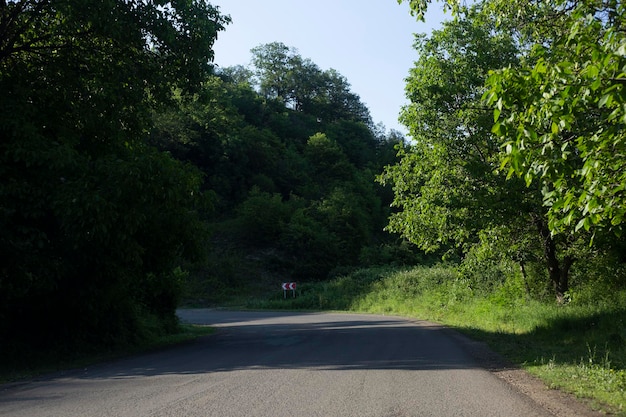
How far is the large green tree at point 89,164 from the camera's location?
11.8 metres

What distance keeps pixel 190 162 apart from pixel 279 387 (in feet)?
30.4

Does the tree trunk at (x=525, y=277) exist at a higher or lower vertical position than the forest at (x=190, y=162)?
lower

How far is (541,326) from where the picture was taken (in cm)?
1761

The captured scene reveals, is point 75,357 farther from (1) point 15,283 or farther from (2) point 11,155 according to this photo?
(2) point 11,155

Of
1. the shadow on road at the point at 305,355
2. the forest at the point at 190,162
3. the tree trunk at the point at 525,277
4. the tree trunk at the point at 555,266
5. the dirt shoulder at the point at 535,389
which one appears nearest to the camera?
the forest at the point at 190,162

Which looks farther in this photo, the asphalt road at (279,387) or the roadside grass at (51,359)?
the roadside grass at (51,359)

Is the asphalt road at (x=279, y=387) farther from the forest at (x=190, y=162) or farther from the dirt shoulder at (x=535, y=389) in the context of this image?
the forest at (x=190, y=162)

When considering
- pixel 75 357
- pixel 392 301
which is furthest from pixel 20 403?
pixel 392 301

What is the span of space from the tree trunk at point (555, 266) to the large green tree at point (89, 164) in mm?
11950

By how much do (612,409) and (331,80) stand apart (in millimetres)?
104952

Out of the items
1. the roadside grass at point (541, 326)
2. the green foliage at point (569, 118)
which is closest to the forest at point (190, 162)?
the green foliage at point (569, 118)

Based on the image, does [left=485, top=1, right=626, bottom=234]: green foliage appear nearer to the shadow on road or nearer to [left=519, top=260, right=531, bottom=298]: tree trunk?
the shadow on road

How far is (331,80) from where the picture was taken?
356 feet

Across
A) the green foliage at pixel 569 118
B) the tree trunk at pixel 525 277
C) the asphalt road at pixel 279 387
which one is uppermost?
the green foliage at pixel 569 118
